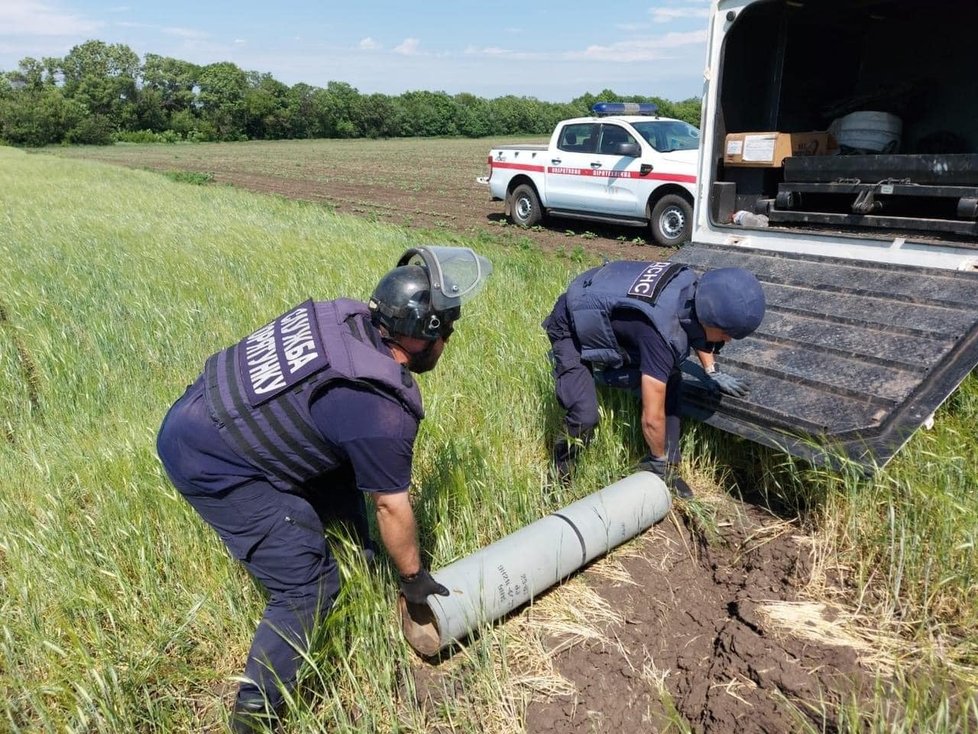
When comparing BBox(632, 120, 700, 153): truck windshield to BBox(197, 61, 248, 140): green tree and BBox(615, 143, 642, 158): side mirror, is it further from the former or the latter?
BBox(197, 61, 248, 140): green tree

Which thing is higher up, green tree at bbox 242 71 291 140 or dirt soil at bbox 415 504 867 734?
green tree at bbox 242 71 291 140

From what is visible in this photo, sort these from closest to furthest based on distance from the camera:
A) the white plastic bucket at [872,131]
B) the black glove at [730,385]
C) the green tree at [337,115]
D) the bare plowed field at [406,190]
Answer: the black glove at [730,385], the white plastic bucket at [872,131], the bare plowed field at [406,190], the green tree at [337,115]

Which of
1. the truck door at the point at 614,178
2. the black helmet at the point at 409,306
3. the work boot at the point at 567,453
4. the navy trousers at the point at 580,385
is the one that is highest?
the truck door at the point at 614,178

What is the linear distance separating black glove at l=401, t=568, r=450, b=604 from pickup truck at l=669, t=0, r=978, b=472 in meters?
1.74

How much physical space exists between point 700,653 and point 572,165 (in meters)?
9.29

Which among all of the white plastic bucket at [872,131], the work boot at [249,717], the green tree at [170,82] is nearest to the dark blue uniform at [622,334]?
the work boot at [249,717]

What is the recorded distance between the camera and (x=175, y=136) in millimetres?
59531

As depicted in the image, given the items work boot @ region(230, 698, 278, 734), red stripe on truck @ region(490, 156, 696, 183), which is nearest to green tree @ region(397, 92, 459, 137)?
red stripe on truck @ region(490, 156, 696, 183)

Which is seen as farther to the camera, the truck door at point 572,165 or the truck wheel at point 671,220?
the truck door at point 572,165

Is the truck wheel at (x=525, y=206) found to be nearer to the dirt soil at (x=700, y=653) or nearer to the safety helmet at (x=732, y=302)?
the safety helmet at (x=732, y=302)

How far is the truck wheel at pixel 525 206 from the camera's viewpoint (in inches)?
470

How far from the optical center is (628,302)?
125 inches

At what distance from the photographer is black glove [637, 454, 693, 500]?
131 inches

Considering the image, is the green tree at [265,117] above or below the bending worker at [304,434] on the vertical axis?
above
